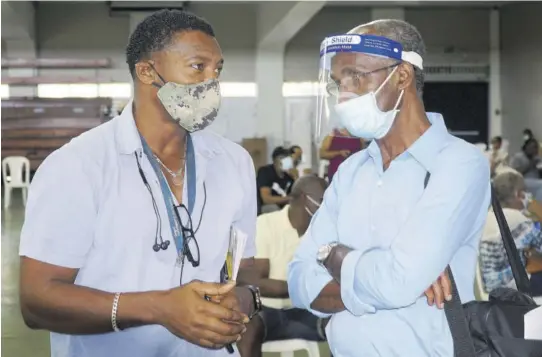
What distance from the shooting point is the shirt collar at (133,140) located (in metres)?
1.79

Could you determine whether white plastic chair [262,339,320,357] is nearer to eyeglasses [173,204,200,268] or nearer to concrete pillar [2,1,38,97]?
eyeglasses [173,204,200,268]

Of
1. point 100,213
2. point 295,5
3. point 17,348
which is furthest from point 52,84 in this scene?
point 100,213

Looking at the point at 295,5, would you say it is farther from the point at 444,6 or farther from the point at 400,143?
the point at 400,143

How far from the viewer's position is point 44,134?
17.4 metres

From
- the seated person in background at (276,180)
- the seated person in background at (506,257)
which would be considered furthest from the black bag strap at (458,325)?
the seated person in background at (276,180)

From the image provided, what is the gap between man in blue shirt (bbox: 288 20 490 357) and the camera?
66.6 inches

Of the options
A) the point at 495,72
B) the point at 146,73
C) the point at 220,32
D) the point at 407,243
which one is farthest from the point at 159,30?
the point at 495,72

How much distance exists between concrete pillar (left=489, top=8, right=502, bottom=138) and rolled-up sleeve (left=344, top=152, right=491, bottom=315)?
18.0 meters

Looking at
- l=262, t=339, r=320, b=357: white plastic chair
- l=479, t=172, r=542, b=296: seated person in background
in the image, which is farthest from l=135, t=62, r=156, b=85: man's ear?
l=479, t=172, r=542, b=296: seated person in background

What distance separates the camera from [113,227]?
1.73 meters

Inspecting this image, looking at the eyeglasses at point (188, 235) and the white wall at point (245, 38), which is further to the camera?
the white wall at point (245, 38)

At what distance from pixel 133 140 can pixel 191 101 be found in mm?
157

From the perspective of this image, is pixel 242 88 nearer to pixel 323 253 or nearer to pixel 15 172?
pixel 15 172

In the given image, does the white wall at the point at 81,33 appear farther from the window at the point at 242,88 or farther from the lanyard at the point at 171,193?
the lanyard at the point at 171,193
